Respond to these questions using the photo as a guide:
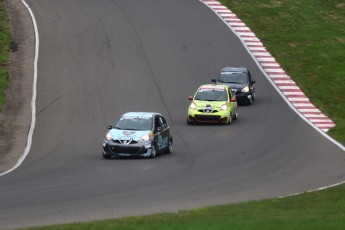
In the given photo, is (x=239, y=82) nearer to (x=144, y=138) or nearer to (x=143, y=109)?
(x=143, y=109)

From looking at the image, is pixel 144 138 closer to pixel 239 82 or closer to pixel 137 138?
pixel 137 138

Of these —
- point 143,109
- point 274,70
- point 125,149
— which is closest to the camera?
point 125,149

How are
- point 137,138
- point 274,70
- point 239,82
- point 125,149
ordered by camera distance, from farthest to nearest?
point 274,70 → point 239,82 → point 137,138 → point 125,149

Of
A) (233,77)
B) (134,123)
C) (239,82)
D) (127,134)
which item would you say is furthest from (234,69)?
(127,134)

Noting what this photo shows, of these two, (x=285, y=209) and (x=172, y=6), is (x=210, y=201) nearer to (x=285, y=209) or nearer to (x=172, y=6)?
(x=285, y=209)

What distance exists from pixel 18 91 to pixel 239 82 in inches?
401

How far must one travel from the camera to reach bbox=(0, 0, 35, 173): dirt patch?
3506 centimetres

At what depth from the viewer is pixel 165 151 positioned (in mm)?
33938

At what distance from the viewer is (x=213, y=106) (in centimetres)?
4094

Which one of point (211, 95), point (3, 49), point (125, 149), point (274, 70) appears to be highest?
point (125, 149)

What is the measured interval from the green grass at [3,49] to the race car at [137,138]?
9732 millimetres

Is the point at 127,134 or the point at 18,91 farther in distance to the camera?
the point at 18,91

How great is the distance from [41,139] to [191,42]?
2055cm

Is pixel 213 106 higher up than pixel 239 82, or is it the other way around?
pixel 213 106
